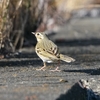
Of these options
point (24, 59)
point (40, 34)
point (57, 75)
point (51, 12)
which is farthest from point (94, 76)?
point (51, 12)

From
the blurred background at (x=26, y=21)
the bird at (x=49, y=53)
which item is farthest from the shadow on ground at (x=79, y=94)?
the blurred background at (x=26, y=21)

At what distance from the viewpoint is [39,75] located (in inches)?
342

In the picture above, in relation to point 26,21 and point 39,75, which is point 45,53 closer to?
point 39,75

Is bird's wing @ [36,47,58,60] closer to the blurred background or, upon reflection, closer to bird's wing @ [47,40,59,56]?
bird's wing @ [47,40,59,56]

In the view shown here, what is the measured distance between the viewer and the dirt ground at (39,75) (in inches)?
269

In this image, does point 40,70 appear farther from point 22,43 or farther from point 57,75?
point 22,43

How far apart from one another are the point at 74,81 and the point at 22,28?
519cm

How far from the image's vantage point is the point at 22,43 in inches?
525

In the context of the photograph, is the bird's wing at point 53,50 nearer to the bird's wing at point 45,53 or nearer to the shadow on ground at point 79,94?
the bird's wing at point 45,53

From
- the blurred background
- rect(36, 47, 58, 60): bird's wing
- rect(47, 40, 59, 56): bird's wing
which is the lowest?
the blurred background

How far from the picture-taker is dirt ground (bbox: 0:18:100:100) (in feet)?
22.4

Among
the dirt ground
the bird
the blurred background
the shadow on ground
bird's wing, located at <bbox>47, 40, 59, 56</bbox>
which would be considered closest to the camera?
the dirt ground

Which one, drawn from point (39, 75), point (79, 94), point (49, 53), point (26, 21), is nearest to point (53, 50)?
point (49, 53)

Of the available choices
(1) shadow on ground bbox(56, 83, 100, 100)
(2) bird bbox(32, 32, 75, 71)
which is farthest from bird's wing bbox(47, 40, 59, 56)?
(1) shadow on ground bbox(56, 83, 100, 100)
